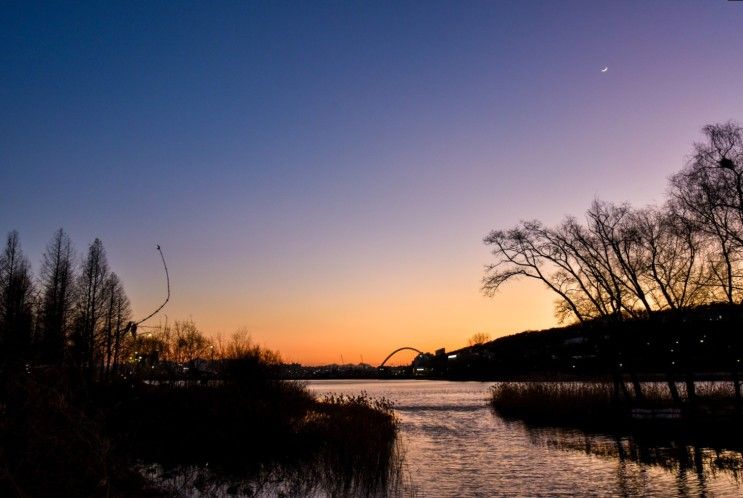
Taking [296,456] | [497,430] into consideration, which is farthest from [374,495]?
[497,430]

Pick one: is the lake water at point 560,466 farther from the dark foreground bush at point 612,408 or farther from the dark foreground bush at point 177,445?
the dark foreground bush at point 612,408

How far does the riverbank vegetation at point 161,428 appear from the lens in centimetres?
1126

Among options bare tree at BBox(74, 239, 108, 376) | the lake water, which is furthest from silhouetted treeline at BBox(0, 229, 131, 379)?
the lake water

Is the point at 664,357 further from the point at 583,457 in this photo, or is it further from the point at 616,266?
the point at 583,457

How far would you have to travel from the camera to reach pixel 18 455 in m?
11.1

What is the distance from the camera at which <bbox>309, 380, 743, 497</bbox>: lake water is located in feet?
70.8

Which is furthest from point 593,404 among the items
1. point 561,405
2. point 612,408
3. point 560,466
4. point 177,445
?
point 177,445

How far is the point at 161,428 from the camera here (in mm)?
25156

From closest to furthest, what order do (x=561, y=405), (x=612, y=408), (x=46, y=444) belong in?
(x=46, y=444)
(x=612, y=408)
(x=561, y=405)

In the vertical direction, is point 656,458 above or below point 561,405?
below

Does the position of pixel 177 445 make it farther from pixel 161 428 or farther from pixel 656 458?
pixel 656 458

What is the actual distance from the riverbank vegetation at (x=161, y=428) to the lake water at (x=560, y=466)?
1793 mm

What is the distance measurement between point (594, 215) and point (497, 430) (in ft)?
50.8

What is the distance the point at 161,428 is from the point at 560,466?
1598 centimetres
